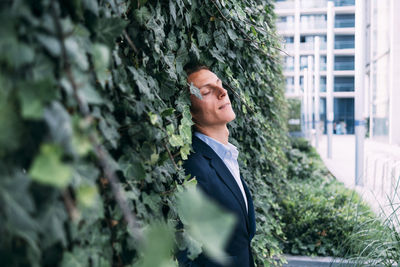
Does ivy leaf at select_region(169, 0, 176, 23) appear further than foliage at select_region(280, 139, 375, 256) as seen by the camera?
No

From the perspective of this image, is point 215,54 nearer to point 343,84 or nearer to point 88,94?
point 88,94

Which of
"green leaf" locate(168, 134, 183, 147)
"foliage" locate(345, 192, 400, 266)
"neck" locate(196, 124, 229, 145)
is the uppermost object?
"green leaf" locate(168, 134, 183, 147)

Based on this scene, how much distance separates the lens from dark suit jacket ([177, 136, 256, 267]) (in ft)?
5.52

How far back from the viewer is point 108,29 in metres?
0.78

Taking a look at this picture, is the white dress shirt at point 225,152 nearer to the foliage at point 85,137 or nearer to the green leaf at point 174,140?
the foliage at point 85,137

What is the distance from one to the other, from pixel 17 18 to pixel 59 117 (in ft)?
0.56

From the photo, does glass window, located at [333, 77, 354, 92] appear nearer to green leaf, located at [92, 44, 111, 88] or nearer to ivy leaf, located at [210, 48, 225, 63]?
ivy leaf, located at [210, 48, 225, 63]

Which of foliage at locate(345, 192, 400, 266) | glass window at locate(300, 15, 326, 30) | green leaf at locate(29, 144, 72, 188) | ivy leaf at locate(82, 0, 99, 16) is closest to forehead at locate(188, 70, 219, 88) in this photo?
ivy leaf at locate(82, 0, 99, 16)

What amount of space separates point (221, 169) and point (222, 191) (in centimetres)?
12

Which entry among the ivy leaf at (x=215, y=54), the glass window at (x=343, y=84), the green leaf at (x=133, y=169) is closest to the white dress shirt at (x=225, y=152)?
the ivy leaf at (x=215, y=54)

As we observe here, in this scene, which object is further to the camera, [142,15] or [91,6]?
[142,15]

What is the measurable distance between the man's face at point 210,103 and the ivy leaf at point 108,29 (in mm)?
996

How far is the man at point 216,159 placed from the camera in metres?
1.71

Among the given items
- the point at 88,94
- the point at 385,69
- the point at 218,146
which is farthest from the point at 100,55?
the point at 385,69
